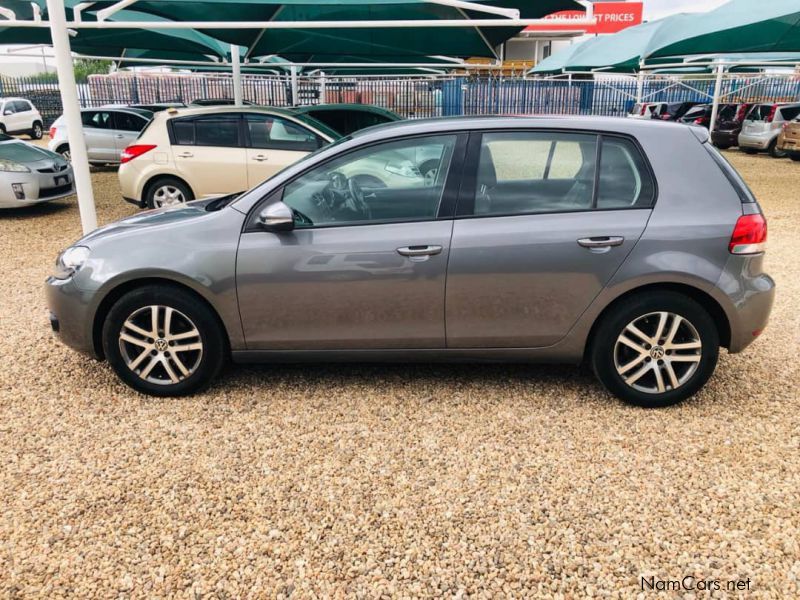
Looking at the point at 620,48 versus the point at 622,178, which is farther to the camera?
the point at 620,48

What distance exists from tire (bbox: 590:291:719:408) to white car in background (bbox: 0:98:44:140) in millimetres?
24183

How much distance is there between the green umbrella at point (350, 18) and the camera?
8414 mm

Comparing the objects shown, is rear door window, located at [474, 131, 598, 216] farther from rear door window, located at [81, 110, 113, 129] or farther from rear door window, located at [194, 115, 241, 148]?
rear door window, located at [81, 110, 113, 129]

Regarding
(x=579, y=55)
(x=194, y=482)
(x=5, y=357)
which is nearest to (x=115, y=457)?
(x=194, y=482)

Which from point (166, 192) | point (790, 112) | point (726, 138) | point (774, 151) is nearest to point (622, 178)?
point (166, 192)

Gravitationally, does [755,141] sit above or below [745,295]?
→ below

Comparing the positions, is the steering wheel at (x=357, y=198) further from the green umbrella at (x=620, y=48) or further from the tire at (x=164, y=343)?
the green umbrella at (x=620, y=48)

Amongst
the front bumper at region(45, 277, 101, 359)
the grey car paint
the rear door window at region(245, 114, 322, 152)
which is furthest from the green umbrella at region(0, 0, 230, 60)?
the grey car paint

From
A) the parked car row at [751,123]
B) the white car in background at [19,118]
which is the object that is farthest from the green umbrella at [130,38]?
the parked car row at [751,123]

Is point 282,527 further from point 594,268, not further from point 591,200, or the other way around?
point 591,200

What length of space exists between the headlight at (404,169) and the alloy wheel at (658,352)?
4.91ft

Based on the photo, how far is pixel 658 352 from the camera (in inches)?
143

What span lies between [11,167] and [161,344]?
7.63m

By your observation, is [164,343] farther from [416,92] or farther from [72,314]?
[416,92]
